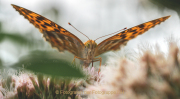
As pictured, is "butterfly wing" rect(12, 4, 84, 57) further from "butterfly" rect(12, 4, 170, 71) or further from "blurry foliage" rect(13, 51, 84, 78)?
"blurry foliage" rect(13, 51, 84, 78)

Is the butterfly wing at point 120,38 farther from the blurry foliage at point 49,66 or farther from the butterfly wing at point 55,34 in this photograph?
the blurry foliage at point 49,66

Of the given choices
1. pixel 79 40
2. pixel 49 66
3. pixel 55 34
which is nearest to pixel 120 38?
pixel 79 40

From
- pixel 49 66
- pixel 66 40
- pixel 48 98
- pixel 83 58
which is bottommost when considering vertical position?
pixel 48 98

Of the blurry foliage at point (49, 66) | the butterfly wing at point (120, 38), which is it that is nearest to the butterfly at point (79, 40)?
the butterfly wing at point (120, 38)

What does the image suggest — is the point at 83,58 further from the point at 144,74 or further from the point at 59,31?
the point at 144,74

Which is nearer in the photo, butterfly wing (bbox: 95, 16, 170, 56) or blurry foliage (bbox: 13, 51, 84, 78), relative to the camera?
blurry foliage (bbox: 13, 51, 84, 78)

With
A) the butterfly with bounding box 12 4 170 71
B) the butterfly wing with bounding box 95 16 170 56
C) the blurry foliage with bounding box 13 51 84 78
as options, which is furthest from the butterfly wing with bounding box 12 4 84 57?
the blurry foliage with bounding box 13 51 84 78

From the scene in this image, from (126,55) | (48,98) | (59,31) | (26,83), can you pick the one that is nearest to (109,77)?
(126,55)
